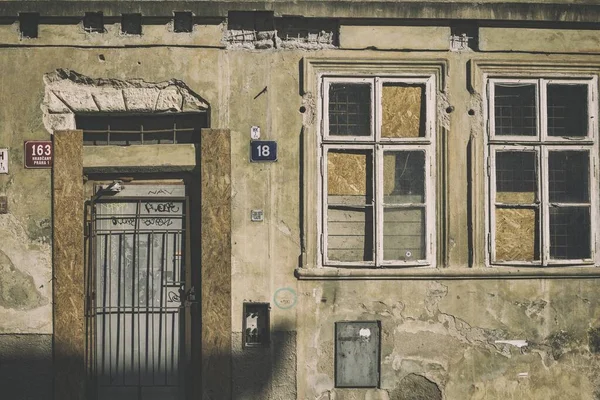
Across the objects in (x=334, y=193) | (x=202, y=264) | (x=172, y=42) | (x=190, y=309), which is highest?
(x=172, y=42)

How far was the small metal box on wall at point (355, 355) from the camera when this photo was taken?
6.86 metres

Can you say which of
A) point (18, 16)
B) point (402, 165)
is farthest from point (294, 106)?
point (18, 16)

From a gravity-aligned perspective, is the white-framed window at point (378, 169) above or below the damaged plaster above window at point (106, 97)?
below

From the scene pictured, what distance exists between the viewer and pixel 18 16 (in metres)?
6.85

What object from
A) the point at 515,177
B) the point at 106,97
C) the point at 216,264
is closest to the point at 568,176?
the point at 515,177

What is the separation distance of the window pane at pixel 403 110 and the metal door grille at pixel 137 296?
2.11 m

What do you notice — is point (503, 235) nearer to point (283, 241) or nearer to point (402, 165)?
point (402, 165)

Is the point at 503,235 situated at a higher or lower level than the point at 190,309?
higher

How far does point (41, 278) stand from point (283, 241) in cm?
229

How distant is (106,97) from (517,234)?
13.6 feet

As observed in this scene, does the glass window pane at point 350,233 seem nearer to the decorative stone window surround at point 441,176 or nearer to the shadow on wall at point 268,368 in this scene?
the decorative stone window surround at point 441,176

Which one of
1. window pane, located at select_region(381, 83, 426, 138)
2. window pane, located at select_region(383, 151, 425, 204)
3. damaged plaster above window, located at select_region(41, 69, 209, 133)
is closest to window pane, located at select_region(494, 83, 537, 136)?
window pane, located at select_region(381, 83, 426, 138)

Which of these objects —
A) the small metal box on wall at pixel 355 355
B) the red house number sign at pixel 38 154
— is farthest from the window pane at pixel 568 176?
the red house number sign at pixel 38 154

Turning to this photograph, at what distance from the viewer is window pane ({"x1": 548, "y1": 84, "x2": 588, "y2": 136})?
711 cm
